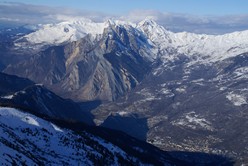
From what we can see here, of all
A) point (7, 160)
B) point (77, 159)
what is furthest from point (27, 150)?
point (7, 160)

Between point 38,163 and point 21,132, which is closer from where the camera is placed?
point 38,163

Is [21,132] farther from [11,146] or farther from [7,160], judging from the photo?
[7,160]

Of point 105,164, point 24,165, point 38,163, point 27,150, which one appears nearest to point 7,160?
point 24,165

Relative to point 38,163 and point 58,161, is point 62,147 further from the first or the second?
point 38,163

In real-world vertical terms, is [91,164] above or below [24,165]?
below

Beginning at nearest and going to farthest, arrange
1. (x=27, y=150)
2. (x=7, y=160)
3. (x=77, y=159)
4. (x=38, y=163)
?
(x=7, y=160), (x=38, y=163), (x=27, y=150), (x=77, y=159)

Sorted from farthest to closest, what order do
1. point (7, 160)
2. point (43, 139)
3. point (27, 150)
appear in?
point (43, 139)
point (27, 150)
point (7, 160)

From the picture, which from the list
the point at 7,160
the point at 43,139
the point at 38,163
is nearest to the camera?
the point at 7,160

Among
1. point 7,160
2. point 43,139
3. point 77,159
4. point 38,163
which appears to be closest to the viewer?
point 7,160

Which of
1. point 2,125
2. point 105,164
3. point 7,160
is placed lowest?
point 105,164
